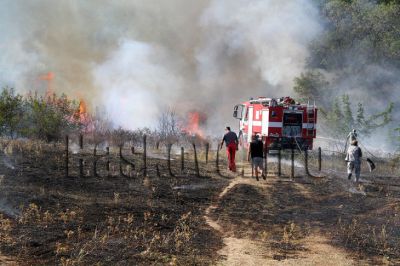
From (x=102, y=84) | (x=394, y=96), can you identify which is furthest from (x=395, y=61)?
(x=102, y=84)

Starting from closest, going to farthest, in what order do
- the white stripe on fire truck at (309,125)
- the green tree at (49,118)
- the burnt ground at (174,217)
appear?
1. the burnt ground at (174,217)
2. the green tree at (49,118)
3. the white stripe on fire truck at (309,125)

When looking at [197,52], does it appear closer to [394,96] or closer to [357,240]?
[394,96]

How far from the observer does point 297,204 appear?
11359 millimetres

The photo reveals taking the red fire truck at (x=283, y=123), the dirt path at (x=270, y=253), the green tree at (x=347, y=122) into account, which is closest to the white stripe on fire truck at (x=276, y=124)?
the red fire truck at (x=283, y=123)

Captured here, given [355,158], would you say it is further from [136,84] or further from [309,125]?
[136,84]

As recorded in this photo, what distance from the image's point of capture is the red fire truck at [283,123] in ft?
60.8

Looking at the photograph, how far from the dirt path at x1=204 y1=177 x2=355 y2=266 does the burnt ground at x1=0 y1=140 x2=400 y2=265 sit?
0.03 meters

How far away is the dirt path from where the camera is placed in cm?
718

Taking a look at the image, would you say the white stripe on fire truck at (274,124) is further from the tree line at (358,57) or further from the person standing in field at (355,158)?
the tree line at (358,57)

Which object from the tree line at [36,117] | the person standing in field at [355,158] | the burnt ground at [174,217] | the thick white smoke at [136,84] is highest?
the thick white smoke at [136,84]

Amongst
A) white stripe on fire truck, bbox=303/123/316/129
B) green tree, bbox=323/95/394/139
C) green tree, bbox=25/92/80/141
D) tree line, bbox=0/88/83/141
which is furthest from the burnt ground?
green tree, bbox=323/95/394/139

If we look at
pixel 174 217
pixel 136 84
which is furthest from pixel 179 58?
pixel 174 217

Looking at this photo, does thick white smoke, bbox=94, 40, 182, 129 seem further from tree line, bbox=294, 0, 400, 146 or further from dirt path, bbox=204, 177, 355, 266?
dirt path, bbox=204, 177, 355, 266

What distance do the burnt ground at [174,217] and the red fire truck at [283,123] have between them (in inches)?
179
